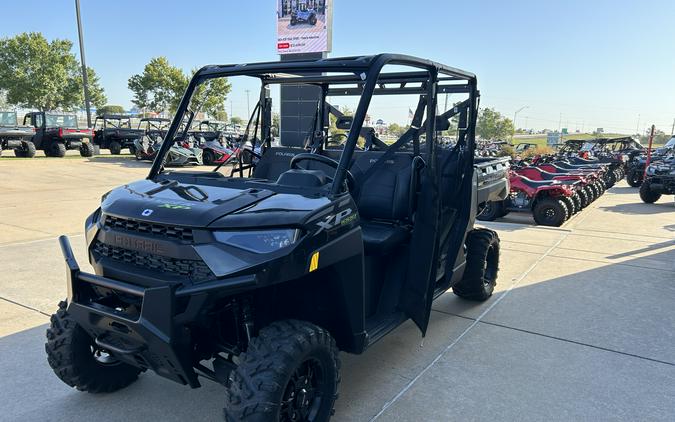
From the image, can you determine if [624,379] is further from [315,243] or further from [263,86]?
[263,86]

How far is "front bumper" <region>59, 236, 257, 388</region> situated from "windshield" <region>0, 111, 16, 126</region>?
20583mm

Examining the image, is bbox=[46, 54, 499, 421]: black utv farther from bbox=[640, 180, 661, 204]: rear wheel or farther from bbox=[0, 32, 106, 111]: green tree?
bbox=[0, 32, 106, 111]: green tree

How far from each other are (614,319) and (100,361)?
4147 mm

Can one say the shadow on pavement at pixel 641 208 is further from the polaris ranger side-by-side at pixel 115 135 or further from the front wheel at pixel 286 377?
the polaris ranger side-by-side at pixel 115 135

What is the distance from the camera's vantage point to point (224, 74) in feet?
10.6

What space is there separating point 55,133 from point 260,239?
21.6 m

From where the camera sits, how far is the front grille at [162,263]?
7.13 ft

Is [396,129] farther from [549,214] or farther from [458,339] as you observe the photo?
[549,214]

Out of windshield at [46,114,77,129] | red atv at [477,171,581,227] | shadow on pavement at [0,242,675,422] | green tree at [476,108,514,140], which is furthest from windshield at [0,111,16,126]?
green tree at [476,108,514,140]

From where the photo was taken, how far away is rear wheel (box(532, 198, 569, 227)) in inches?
361

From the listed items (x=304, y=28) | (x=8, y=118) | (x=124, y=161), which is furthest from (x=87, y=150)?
(x=304, y=28)

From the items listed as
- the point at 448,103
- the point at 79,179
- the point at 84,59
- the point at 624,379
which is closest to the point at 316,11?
the point at 79,179

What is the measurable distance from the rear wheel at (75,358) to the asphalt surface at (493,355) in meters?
0.14

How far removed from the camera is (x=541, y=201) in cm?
948
